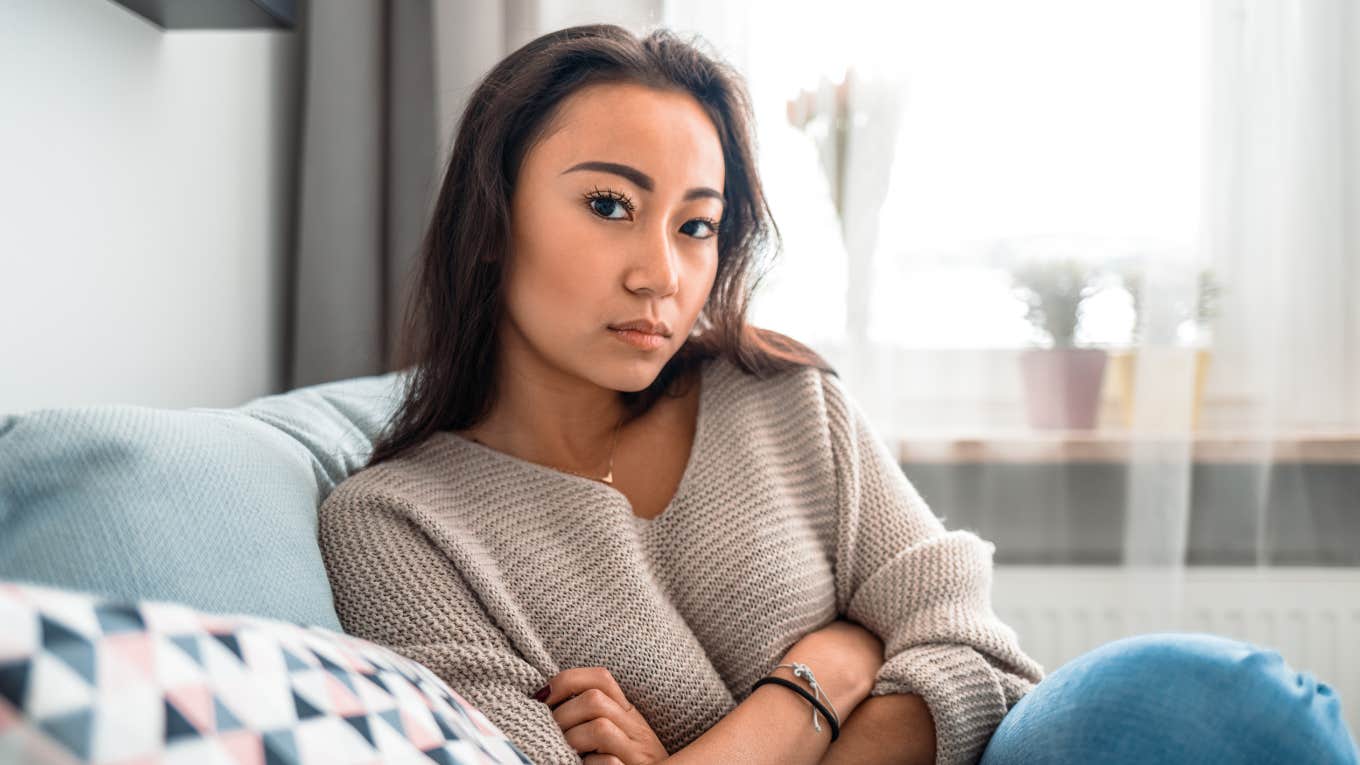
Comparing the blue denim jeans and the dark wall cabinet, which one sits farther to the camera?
the dark wall cabinet

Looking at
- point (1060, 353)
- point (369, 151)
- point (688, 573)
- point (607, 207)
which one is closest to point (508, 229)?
point (607, 207)

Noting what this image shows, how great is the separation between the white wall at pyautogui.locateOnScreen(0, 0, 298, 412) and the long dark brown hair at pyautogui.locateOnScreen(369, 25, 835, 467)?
1.05 ft

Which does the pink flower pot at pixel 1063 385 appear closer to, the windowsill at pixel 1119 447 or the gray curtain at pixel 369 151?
the windowsill at pixel 1119 447

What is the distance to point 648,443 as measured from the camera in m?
1.25

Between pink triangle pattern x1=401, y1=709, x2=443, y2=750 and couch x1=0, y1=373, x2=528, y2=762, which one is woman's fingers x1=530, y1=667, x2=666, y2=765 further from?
pink triangle pattern x1=401, y1=709, x2=443, y2=750

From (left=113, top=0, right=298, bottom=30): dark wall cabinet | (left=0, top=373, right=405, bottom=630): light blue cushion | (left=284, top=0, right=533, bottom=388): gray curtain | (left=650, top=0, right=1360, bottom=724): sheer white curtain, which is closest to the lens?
(left=0, top=373, right=405, bottom=630): light blue cushion

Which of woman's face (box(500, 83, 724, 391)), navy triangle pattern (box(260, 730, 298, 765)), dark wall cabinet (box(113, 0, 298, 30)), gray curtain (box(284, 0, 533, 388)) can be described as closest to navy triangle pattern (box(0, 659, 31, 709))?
navy triangle pattern (box(260, 730, 298, 765))

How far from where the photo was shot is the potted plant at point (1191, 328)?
2.09m

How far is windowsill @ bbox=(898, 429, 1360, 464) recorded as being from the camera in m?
2.07

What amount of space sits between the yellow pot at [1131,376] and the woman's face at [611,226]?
125cm

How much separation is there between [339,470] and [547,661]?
0.30 m

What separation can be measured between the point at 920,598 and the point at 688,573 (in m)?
0.22

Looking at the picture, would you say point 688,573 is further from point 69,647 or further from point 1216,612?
point 1216,612

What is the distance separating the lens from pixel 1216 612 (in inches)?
83.3
